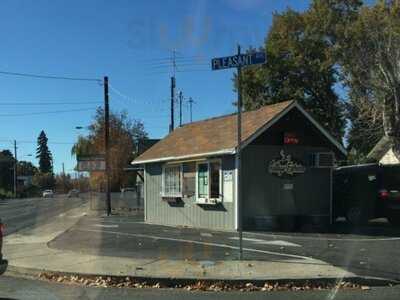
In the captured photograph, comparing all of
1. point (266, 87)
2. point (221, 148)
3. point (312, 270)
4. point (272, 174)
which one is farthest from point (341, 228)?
point (266, 87)

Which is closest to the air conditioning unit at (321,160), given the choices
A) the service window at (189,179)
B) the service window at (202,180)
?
the service window at (202,180)

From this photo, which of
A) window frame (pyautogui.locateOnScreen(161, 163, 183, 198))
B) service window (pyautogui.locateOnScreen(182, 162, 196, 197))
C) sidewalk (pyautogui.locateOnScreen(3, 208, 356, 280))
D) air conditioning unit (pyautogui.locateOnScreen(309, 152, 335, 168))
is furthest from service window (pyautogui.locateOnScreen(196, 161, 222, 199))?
sidewalk (pyautogui.locateOnScreen(3, 208, 356, 280))

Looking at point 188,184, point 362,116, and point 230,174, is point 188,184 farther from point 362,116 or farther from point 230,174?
point 362,116

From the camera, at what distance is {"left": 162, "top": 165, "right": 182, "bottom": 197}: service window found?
24.4 m

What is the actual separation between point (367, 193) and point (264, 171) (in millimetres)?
3783

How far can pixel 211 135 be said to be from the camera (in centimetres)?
2377

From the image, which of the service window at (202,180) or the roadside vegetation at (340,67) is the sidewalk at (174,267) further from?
the roadside vegetation at (340,67)

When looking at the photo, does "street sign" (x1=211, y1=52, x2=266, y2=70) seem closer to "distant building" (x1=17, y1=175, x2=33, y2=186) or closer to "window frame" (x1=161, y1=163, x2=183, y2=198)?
"window frame" (x1=161, y1=163, x2=183, y2=198)

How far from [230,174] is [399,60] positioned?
514 inches

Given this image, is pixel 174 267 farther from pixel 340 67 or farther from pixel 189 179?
pixel 340 67

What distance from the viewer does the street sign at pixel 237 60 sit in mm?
12773

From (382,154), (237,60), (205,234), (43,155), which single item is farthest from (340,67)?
(43,155)

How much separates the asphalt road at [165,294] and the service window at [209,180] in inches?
435

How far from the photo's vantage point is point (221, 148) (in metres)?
21.1
